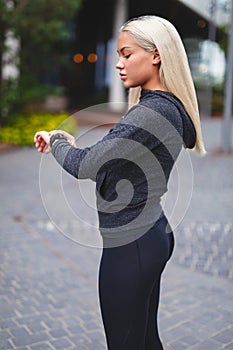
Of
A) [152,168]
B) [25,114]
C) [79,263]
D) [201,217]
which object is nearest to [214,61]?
[25,114]

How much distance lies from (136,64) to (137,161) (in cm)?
37

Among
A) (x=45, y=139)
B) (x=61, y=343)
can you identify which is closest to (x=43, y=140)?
(x=45, y=139)

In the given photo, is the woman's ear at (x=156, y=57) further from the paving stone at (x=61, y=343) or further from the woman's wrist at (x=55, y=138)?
the paving stone at (x=61, y=343)

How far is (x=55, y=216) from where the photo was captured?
618 centimetres

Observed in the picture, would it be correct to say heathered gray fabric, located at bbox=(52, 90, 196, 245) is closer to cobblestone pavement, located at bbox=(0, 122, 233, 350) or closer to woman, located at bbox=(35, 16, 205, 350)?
woman, located at bbox=(35, 16, 205, 350)

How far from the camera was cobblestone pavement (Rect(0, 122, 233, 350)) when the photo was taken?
137 inches

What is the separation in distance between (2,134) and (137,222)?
35.9ft

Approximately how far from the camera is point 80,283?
14.5 ft

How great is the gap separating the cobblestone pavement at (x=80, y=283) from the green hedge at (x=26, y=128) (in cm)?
521

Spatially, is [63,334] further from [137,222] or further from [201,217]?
[201,217]

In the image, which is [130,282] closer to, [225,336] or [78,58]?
[225,336]

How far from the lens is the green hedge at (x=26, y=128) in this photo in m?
12.4

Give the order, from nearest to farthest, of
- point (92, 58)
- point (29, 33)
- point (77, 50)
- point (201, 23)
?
point (29, 33)
point (201, 23)
point (77, 50)
point (92, 58)

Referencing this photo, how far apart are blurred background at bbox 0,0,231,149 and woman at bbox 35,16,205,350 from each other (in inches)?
125
